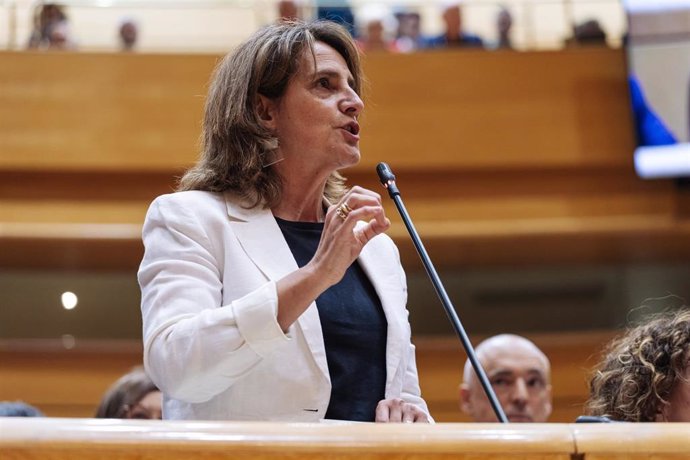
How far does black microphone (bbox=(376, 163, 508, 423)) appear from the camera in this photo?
1.36m

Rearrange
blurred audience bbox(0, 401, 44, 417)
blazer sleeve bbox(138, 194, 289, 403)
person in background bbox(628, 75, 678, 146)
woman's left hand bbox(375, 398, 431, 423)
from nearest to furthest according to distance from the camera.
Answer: blazer sleeve bbox(138, 194, 289, 403) < woman's left hand bbox(375, 398, 431, 423) < blurred audience bbox(0, 401, 44, 417) < person in background bbox(628, 75, 678, 146)

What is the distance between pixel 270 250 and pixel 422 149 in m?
4.14

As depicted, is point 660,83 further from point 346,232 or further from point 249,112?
point 346,232

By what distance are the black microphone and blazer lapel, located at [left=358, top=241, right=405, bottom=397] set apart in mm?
100

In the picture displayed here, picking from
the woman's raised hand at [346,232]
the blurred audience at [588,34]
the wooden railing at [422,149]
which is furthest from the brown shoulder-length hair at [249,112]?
the blurred audience at [588,34]

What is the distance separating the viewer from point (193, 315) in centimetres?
136

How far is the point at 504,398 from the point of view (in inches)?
124

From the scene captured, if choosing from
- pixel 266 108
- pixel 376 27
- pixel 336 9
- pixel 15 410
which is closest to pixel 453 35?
pixel 376 27

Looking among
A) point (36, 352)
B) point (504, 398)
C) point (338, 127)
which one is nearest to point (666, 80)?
point (504, 398)

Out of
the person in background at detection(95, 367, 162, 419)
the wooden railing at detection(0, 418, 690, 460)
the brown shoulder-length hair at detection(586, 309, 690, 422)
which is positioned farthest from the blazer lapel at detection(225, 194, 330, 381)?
the person in background at detection(95, 367, 162, 419)

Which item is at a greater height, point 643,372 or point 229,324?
point 229,324

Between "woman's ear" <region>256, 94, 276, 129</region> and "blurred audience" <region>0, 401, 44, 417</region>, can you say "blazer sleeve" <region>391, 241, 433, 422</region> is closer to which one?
"woman's ear" <region>256, 94, 276, 129</region>

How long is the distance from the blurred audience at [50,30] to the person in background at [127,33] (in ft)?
0.90

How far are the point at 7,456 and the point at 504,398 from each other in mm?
2342
